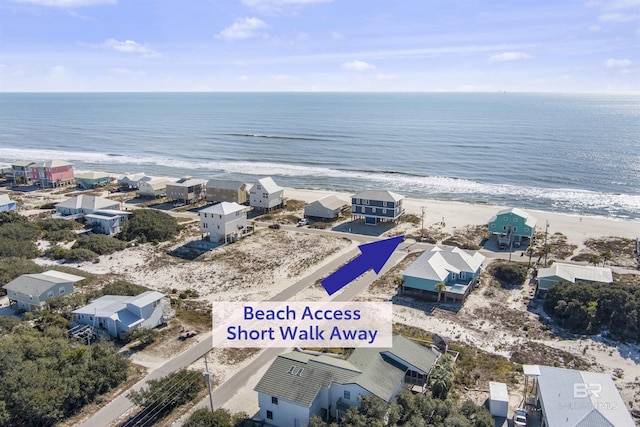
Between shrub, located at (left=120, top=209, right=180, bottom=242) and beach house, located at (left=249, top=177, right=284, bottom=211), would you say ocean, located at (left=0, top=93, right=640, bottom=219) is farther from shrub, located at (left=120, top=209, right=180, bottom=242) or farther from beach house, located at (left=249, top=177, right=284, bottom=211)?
shrub, located at (left=120, top=209, right=180, bottom=242)

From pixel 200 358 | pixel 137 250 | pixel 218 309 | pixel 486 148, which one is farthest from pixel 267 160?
pixel 200 358

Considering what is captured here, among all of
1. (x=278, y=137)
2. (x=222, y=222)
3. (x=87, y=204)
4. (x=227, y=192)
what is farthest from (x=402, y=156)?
(x=87, y=204)

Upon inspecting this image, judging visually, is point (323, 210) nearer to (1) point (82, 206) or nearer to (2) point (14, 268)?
(1) point (82, 206)

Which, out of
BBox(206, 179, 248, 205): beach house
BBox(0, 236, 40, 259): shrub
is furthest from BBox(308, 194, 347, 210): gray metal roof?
BBox(0, 236, 40, 259): shrub

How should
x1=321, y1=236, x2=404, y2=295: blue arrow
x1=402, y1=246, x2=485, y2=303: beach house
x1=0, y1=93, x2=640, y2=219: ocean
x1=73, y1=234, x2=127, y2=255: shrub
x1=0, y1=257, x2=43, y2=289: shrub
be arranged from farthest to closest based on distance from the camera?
x1=0, y1=93, x2=640, y2=219: ocean, x1=73, y1=234, x2=127, y2=255: shrub, x1=321, y1=236, x2=404, y2=295: blue arrow, x1=0, y1=257, x2=43, y2=289: shrub, x1=402, y1=246, x2=485, y2=303: beach house

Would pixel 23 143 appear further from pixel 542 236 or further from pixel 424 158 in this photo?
pixel 542 236
